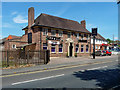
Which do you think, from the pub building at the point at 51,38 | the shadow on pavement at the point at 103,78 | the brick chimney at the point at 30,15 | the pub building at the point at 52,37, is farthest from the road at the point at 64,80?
the brick chimney at the point at 30,15

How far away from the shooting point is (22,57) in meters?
12.5

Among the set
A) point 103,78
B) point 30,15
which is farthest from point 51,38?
point 103,78

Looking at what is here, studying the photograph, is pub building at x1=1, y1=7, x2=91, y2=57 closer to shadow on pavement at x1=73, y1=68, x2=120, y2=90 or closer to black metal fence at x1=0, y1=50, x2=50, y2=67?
black metal fence at x1=0, y1=50, x2=50, y2=67

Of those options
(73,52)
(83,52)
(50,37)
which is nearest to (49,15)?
(50,37)

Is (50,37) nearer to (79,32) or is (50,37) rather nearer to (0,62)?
(79,32)

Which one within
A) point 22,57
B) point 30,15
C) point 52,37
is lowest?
point 22,57

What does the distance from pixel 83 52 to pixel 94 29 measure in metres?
9.55

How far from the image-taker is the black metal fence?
11750mm

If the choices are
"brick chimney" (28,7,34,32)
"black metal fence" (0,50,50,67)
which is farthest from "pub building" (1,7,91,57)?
"black metal fence" (0,50,50,67)

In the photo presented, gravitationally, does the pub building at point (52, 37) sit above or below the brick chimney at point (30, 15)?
below

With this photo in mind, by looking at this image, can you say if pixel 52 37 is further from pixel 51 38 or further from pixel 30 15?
pixel 30 15

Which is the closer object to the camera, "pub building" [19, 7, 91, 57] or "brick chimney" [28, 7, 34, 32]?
"pub building" [19, 7, 91, 57]

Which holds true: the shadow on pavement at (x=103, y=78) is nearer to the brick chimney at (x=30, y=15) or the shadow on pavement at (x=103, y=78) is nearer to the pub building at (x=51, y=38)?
the pub building at (x=51, y=38)

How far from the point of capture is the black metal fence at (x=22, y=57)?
463 inches
